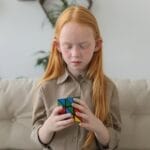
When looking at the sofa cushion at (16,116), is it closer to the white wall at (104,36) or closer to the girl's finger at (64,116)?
the girl's finger at (64,116)

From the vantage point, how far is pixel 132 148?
1735 millimetres

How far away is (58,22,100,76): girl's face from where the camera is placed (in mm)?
1333

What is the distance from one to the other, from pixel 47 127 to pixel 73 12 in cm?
44

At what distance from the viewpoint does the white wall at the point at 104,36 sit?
2650mm

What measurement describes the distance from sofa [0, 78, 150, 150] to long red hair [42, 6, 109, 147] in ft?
1.12

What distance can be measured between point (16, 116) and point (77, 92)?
495mm

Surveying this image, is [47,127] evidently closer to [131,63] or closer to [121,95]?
[121,95]

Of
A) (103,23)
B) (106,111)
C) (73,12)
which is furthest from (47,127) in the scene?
(103,23)

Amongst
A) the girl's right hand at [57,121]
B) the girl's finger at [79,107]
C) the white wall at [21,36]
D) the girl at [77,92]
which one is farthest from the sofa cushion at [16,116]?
the white wall at [21,36]

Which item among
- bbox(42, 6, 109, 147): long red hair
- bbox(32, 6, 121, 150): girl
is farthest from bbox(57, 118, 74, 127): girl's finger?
bbox(42, 6, 109, 147): long red hair

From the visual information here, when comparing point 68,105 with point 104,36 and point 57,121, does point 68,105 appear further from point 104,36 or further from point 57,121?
point 104,36

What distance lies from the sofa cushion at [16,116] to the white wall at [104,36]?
3.03 ft

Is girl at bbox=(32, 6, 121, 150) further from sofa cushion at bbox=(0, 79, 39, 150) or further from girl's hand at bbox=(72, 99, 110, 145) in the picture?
sofa cushion at bbox=(0, 79, 39, 150)

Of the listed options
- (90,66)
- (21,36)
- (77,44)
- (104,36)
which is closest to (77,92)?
(90,66)
